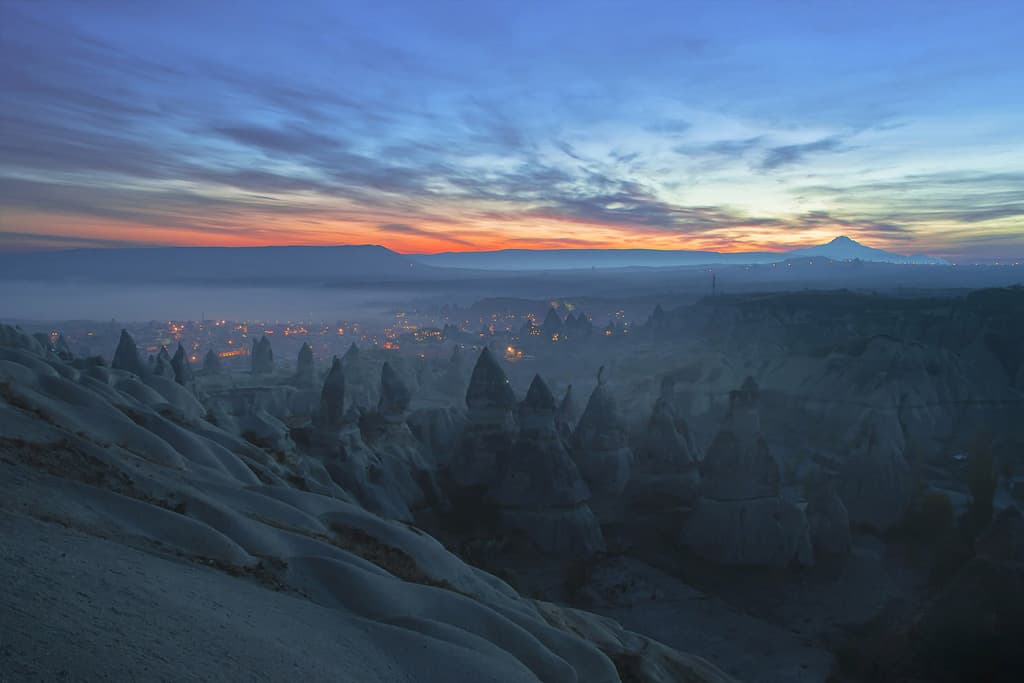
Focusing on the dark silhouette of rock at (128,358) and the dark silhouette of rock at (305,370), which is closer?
the dark silhouette of rock at (128,358)

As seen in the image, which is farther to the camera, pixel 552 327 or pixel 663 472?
pixel 552 327

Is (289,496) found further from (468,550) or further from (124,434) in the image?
(468,550)

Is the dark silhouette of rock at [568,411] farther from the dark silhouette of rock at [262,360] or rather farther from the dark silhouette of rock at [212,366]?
the dark silhouette of rock at [212,366]

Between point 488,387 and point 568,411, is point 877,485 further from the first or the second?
point 568,411

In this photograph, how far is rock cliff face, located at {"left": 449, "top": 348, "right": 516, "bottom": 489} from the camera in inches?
1052

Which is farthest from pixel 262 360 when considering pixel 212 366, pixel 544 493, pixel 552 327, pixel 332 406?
pixel 544 493

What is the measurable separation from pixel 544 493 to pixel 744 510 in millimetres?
6778

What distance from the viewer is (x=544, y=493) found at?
73.9ft

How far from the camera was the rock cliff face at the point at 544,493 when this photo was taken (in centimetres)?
2220

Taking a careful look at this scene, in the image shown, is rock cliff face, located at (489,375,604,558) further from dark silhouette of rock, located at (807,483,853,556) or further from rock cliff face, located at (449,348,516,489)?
dark silhouette of rock, located at (807,483,853,556)

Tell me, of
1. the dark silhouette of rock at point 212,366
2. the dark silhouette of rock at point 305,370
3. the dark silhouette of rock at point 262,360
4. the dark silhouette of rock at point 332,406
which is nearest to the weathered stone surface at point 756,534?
the dark silhouette of rock at point 332,406

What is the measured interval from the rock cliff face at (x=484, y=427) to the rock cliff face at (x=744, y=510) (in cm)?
826

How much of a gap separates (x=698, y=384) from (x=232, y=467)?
36.3 metres

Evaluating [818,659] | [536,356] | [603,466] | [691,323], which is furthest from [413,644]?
[691,323]
